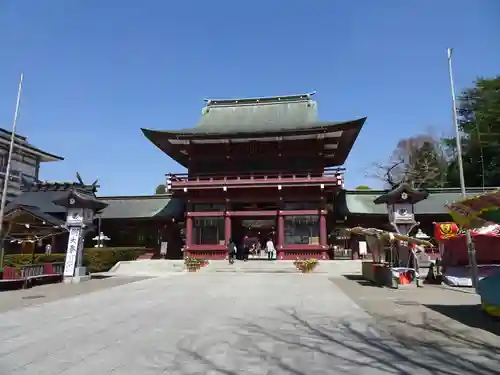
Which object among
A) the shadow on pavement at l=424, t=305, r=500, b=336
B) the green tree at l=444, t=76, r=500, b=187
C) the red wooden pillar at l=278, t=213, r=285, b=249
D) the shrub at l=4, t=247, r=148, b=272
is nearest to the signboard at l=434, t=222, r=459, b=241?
the shadow on pavement at l=424, t=305, r=500, b=336

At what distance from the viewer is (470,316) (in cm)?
873

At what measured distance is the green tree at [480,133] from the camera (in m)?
39.1

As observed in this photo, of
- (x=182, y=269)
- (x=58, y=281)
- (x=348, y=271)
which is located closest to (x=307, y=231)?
(x=348, y=271)

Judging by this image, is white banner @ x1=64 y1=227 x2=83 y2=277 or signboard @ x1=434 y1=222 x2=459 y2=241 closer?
signboard @ x1=434 y1=222 x2=459 y2=241

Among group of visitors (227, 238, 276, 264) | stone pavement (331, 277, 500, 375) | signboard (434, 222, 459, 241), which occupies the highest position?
signboard (434, 222, 459, 241)

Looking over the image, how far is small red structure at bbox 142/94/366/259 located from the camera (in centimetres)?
2773

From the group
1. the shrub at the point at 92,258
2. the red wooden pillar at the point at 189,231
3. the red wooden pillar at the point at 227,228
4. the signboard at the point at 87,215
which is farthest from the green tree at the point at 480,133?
the signboard at the point at 87,215

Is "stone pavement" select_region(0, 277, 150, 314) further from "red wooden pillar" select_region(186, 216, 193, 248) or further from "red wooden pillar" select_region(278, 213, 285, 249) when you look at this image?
"red wooden pillar" select_region(278, 213, 285, 249)

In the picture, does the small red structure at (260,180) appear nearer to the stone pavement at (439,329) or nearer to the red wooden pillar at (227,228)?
the red wooden pillar at (227,228)

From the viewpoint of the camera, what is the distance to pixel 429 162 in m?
50.0

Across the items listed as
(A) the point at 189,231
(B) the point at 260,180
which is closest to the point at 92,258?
(A) the point at 189,231

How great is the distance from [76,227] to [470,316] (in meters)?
16.8

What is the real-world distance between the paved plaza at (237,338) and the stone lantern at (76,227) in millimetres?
6449

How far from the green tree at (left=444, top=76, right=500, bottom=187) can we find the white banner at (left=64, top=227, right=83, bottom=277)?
37320 millimetres
